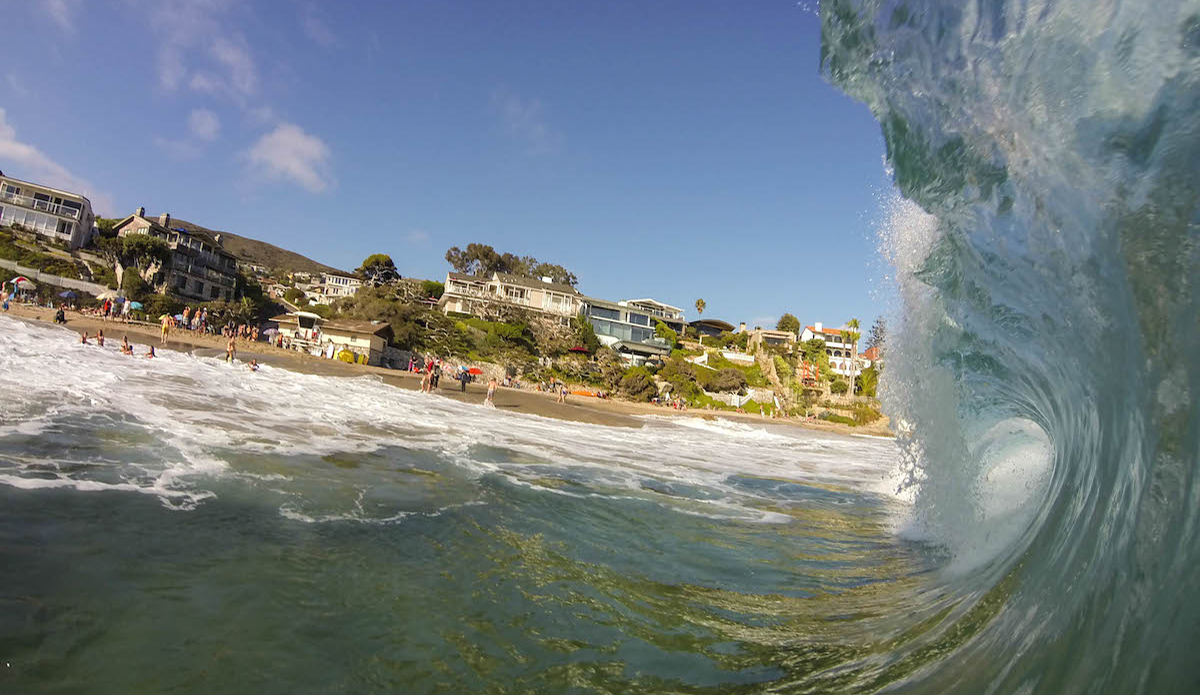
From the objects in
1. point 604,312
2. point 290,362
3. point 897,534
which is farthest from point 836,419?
point 897,534

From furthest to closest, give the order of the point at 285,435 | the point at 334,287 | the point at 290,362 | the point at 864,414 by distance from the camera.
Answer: the point at 334,287, the point at 864,414, the point at 290,362, the point at 285,435

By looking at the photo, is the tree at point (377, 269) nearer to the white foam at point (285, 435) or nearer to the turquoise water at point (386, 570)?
the white foam at point (285, 435)

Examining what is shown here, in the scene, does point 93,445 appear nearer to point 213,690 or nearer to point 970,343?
point 213,690

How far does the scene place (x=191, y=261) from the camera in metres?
67.8

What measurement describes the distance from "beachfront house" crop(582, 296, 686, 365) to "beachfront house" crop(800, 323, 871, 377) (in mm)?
26111

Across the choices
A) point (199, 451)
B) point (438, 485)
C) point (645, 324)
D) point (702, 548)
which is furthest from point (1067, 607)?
point (645, 324)

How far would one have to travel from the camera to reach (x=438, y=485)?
8812 mm

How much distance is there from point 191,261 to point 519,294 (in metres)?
36.2

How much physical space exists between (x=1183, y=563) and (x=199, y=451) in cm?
991

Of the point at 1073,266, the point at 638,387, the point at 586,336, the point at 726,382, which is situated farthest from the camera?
the point at 586,336

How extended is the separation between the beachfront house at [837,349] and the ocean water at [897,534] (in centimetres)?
8345

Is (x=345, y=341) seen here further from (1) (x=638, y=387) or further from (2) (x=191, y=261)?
(2) (x=191, y=261)

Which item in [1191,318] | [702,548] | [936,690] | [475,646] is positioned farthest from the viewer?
[702,548]

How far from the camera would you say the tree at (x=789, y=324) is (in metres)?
110
